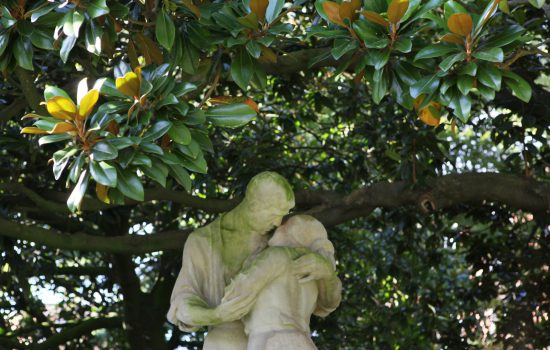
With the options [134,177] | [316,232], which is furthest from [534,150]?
[134,177]

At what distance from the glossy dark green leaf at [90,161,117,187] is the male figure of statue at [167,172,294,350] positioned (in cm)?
68

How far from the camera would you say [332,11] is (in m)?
5.48

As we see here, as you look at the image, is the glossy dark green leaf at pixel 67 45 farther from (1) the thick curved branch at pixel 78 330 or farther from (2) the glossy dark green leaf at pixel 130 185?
(1) the thick curved branch at pixel 78 330

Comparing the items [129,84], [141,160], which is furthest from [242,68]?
[141,160]

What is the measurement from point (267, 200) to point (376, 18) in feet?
3.25

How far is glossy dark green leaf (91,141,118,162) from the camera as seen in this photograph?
5.05 m

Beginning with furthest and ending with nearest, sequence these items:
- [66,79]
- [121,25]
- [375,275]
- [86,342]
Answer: [375,275] < [86,342] < [66,79] < [121,25]

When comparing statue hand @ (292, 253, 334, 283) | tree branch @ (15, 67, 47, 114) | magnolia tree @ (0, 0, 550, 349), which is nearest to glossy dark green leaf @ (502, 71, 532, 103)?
magnolia tree @ (0, 0, 550, 349)

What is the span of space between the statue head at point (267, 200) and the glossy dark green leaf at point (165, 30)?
2.64 feet

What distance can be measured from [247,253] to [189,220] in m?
5.49

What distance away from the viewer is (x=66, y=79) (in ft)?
26.4

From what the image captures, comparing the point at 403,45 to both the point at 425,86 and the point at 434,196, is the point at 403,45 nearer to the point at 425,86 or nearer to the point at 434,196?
the point at 425,86

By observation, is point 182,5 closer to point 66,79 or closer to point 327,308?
point 327,308

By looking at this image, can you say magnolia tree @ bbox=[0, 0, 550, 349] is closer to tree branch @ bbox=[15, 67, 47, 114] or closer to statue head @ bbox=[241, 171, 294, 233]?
tree branch @ bbox=[15, 67, 47, 114]
